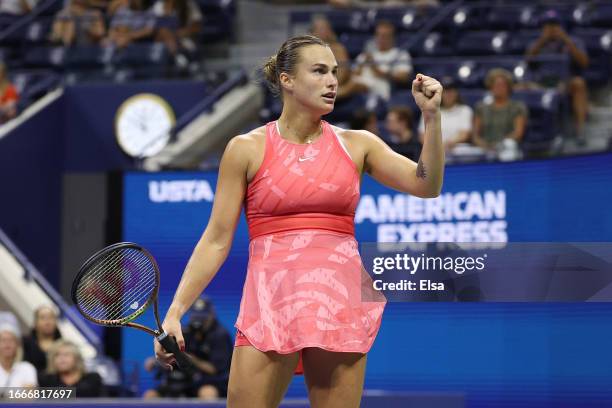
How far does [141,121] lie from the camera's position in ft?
37.7

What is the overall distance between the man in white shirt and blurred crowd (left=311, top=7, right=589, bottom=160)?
2.52 metres

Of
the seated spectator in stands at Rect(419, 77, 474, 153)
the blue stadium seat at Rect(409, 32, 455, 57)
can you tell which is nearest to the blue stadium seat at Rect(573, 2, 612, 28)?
the blue stadium seat at Rect(409, 32, 455, 57)

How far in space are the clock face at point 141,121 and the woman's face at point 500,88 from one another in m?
3.70

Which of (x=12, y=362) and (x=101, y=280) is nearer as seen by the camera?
(x=101, y=280)

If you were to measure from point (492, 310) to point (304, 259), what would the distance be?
4.01 meters

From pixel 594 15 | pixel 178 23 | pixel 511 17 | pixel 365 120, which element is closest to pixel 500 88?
pixel 365 120

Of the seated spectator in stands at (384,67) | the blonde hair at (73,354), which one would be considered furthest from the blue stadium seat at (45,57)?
the blonde hair at (73,354)

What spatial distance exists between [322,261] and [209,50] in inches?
364

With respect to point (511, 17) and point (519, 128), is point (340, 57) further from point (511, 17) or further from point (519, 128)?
point (519, 128)

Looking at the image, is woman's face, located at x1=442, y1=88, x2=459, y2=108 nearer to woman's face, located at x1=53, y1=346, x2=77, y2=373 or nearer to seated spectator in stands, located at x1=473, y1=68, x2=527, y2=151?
seated spectator in stands, located at x1=473, y1=68, x2=527, y2=151

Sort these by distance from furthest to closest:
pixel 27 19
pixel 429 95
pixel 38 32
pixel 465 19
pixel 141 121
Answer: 1. pixel 27 19
2. pixel 38 32
3. pixel 141 121
4. pixel 465 19
5. pixel 429 95

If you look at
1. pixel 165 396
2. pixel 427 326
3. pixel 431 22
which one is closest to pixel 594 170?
pixel 427 326

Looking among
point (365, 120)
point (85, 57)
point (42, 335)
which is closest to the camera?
point (42, 335)

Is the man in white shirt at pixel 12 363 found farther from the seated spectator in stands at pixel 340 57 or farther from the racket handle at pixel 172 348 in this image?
the racket handle at pixel 172 348
